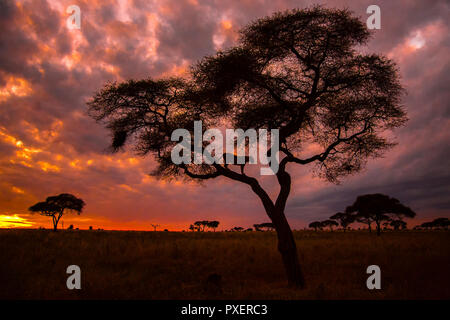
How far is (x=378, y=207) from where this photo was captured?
48656 mm

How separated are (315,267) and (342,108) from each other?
8.05 metres

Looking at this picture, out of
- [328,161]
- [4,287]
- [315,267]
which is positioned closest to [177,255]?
[315,267]

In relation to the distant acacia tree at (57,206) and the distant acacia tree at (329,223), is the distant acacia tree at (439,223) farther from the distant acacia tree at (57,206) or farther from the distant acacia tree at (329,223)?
the distant acacia tree at (57,206)

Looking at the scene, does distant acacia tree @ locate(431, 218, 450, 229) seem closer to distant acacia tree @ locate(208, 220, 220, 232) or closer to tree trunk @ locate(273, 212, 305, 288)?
distant acacia tree @ locate(208, 220, 220, 232)

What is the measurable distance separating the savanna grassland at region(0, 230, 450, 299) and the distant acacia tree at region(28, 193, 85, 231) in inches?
1514

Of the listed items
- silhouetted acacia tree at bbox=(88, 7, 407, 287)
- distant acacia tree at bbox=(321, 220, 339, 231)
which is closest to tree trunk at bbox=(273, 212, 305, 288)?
silhouetted acacia tree at bbox=(88, 7, 407, 287)

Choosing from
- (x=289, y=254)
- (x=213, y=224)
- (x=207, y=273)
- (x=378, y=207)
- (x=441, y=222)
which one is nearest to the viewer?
(x=289, y=254)

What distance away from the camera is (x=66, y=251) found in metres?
17.5

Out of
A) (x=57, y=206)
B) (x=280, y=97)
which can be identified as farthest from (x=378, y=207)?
(x=57, y=206)

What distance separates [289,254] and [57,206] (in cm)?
5604

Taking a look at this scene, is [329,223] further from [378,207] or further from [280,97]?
[280,97]

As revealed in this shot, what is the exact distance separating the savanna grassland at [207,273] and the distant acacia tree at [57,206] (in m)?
38.5

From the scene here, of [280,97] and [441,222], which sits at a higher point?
[280,97]
